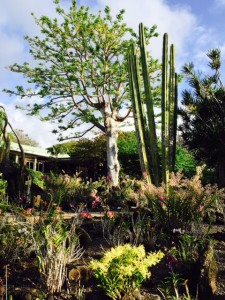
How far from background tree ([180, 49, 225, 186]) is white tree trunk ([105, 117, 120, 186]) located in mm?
4662

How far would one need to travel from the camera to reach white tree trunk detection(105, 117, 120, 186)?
16.1 meters

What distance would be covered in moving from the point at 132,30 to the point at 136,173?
23.0ft

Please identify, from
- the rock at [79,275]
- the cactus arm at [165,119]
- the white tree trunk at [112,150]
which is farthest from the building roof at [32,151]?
the rock at [79,275]

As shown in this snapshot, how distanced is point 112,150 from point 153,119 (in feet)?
A: 17.7

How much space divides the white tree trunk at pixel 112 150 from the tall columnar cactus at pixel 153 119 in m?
4.65

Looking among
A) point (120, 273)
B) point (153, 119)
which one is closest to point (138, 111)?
point (153, 119)

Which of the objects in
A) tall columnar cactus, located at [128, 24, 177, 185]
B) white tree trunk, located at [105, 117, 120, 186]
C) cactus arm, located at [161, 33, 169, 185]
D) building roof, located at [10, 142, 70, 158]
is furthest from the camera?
building roof, located at [10, 142, 70, 158]

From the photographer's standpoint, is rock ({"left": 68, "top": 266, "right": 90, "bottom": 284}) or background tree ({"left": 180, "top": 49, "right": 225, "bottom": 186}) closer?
rock ({"left": 68, "top": 266, "right": 90, "bottom": 284})

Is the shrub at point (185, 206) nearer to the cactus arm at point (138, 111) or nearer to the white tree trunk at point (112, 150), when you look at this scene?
the cactus arm at point (138, 111)

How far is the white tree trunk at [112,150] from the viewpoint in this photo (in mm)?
16078

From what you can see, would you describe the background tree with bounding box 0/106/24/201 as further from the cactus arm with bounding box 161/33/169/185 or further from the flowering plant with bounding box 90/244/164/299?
the flowering plant with bounding box 90/244/164/299

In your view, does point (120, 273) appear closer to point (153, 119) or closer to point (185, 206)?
point (185, 206)

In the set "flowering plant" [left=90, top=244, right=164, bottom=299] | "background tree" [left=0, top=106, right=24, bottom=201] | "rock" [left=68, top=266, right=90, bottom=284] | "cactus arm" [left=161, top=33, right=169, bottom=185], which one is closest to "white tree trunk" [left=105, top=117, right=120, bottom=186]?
"cactus arm" [left=161, top=33, right=169, bottom=185]

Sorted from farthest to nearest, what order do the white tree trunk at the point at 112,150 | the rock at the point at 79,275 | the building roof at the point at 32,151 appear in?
the building roof at the point at 32,151 < the white tree trunk at the point at 112,150 < the rock at the point at 79,275
